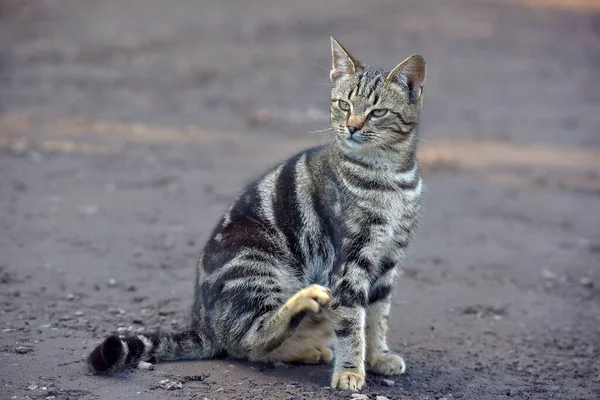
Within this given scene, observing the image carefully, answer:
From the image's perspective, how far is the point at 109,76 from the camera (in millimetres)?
14766

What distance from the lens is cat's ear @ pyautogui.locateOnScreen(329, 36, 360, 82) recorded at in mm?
5957

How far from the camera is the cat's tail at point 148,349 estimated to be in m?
5.29

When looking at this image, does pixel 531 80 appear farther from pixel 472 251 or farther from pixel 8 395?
pixel 8 395

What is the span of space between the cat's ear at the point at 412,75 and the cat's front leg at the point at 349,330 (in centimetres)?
127

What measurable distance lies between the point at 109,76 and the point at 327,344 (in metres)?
9.83

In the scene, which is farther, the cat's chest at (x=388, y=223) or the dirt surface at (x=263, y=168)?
the dirt surface at (x=263, y=168)

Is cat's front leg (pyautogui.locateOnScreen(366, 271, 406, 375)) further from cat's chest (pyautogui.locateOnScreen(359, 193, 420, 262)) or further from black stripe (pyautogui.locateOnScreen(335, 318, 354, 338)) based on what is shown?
black stripe (pyautogui.locateOnScreen(335, 318, 354, 338))

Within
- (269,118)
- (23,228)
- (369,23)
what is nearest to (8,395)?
(23,228)

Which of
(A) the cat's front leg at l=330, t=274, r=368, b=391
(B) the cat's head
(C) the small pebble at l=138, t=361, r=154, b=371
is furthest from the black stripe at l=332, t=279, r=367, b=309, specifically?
(C) the small pebble at l=138, t=361, r=154, b=371

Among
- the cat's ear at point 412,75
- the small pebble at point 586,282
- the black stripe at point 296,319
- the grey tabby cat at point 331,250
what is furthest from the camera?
the small pebble at point 586,282

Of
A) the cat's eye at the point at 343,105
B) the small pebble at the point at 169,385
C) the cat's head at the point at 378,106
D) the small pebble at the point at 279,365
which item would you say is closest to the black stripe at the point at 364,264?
the cat's head at the point at 378,106

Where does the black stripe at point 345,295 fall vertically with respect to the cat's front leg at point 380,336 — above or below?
above

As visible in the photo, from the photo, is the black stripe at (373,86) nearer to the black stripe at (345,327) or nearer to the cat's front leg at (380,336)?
the cat's front leg at (380,336)

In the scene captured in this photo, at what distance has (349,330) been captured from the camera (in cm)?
548
